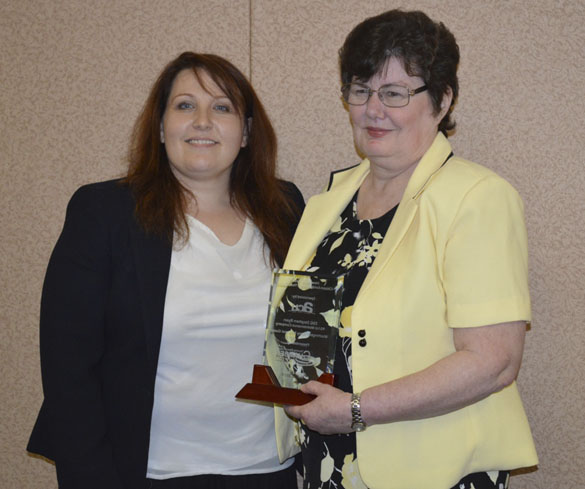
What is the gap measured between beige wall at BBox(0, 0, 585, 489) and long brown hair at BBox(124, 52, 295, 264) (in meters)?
0.29

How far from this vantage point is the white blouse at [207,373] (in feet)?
6.01

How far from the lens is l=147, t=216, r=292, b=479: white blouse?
1.83 meters

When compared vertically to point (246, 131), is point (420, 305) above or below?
below

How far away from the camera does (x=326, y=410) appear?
1535 mm

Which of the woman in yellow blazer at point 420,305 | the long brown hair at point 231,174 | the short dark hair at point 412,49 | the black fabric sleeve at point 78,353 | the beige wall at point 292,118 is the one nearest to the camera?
the woman in yellow blazer at point 420,305

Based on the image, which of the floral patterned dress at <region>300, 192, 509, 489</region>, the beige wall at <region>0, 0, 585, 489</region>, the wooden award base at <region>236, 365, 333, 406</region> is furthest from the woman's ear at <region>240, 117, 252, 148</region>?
the wooden award base at <region>236, 365, 333, 406</region>

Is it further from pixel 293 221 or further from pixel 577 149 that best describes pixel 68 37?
pixel 577 149

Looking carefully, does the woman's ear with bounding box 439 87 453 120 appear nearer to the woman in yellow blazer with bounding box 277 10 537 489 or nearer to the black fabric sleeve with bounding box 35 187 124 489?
the woman in yellow blazer with bounding box 277 10 537 489

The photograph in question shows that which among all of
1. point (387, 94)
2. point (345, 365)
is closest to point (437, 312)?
point (345, 365)

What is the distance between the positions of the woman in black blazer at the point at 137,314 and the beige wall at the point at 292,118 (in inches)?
18.9

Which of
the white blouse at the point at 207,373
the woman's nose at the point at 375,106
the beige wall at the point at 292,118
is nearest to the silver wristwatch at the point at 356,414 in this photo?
the white blouse at the point at 207,373

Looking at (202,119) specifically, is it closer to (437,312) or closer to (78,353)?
(78,353)

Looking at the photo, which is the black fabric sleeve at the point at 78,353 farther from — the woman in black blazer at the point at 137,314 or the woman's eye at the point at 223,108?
the woman's eye at the point at 223,108

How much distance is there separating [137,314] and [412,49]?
1.06m
